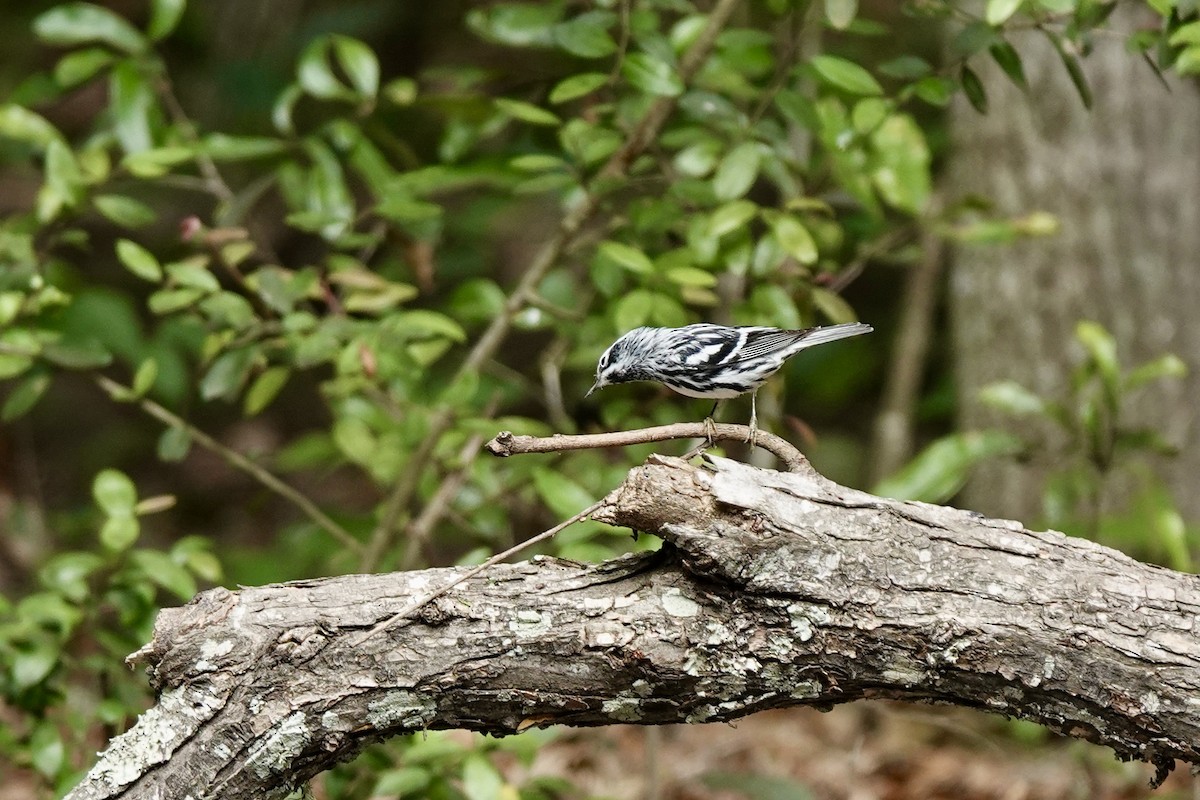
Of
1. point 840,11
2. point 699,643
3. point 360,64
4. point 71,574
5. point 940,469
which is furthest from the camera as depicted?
point 360,64

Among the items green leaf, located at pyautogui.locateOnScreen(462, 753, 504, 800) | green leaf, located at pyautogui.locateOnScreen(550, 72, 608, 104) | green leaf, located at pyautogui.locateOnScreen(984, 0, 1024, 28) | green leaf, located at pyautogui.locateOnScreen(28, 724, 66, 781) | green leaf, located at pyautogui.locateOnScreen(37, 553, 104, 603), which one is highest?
green leaf, located at pyautogui.locateOnScreen(984, 0, 1024, 28)

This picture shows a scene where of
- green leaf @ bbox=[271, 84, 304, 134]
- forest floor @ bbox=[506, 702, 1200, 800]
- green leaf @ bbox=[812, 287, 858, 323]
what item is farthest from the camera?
forest floor @ bbox=[506, 702, 1200, 800]

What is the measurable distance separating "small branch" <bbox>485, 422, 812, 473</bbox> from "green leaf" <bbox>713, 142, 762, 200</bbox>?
106cm

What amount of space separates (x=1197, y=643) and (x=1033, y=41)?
13.5 ft

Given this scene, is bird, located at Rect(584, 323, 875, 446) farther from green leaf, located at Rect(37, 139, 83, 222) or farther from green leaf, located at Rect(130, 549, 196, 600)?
green leaf, located at Rect(37, 139, 83, 222)

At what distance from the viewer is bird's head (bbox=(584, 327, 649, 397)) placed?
3.51m

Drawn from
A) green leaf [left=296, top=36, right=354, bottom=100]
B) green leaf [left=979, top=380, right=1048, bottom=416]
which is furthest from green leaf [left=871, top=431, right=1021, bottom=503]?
green leaf [left=296, top=36, right=354, bottom=100]

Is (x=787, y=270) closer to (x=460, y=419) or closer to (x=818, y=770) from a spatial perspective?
(x=460, y=419)

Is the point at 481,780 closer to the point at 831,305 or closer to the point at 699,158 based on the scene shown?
the point at 831,305

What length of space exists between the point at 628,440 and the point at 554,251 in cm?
198

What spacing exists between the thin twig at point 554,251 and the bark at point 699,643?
5.69 ft

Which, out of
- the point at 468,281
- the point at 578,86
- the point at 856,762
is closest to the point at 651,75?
the point at 578,86

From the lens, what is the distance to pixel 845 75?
3.72 m

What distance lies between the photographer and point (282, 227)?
9.26m
